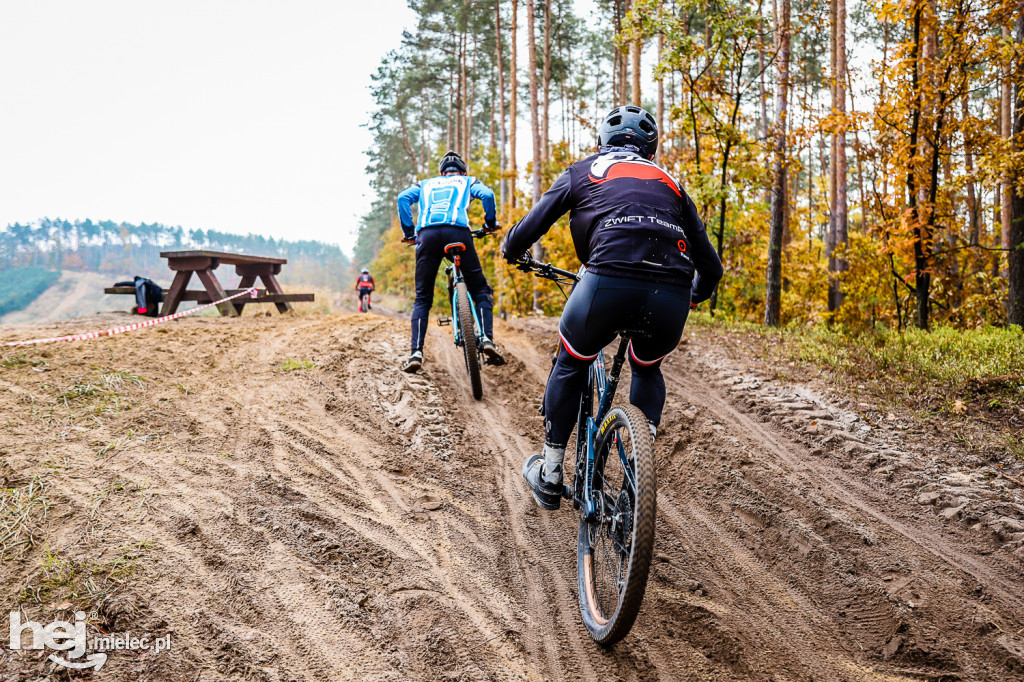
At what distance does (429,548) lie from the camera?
332 centimetres

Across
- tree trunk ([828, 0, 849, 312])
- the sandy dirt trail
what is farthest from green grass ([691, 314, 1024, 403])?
tree trunk ([828, 0, 849, 312])

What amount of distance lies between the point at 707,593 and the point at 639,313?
1628 millimetres

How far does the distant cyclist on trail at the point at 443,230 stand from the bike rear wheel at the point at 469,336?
0.21 metres

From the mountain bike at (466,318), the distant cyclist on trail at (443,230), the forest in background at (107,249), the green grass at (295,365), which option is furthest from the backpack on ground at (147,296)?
the forest in background at (107,249)

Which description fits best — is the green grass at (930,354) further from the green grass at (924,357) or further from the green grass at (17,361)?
the green grass at (17,361)

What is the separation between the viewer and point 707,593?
10.1 feet

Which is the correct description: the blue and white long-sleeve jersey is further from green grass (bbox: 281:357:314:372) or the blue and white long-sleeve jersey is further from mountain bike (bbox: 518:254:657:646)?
mountain bike (bbox: 518:254:657:646)

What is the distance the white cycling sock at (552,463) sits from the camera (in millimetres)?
3271

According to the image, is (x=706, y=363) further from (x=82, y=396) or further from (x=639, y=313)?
(x=82, y=396)

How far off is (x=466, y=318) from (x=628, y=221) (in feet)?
10.8

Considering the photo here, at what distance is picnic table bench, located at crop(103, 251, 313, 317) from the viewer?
979cm

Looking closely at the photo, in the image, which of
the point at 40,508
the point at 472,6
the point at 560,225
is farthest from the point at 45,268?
the point at 40,508

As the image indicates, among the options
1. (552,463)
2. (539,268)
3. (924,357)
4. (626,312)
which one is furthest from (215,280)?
(924,357)

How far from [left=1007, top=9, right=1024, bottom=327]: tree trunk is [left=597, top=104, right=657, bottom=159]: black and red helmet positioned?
713 cm
